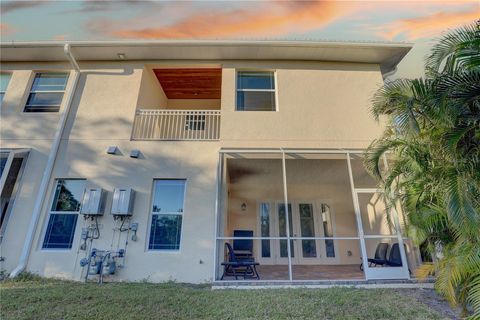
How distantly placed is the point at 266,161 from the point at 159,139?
3.37 metres

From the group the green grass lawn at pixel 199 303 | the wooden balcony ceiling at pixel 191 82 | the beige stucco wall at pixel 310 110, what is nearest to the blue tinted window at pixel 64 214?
the green grass lawn at pixel 199 303

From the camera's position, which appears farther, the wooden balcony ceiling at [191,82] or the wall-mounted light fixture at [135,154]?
the wooden balcony ceiling at [191,82]

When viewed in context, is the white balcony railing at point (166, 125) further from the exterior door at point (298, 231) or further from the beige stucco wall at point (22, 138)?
the exterior door at point (298, 231)

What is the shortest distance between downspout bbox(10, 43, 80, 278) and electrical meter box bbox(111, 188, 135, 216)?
80.8 inches

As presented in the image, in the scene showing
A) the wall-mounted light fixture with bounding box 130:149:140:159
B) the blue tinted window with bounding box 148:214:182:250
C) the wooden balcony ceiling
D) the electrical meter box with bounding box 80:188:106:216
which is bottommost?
the blue tinted window with bounding box 148:214:182:250

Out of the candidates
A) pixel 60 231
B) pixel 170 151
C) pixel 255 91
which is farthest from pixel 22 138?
pixel 255 91

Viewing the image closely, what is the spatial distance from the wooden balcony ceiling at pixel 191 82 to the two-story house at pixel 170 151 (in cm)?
11

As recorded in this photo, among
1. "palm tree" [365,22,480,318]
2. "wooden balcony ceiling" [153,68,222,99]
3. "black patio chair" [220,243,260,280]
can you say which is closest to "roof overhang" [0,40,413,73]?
"wooden balcony ceiling" [153,68,222,99]

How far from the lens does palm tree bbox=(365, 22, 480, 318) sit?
3625mm

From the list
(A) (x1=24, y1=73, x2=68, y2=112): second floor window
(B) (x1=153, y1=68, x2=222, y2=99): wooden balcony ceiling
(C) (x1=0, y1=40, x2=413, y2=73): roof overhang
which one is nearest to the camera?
(C) (x1=0, y1=40, x2=413, y2=73): roof overhang

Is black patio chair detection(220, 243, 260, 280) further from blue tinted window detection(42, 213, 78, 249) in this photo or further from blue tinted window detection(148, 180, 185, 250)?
blue tinted window detection(42, 213, 78, 249)

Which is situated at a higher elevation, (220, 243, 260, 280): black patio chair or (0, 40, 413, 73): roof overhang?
(0, 40, 413, 73): roof overhang

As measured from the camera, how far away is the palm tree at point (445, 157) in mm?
3625

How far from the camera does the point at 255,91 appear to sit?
8.32m
